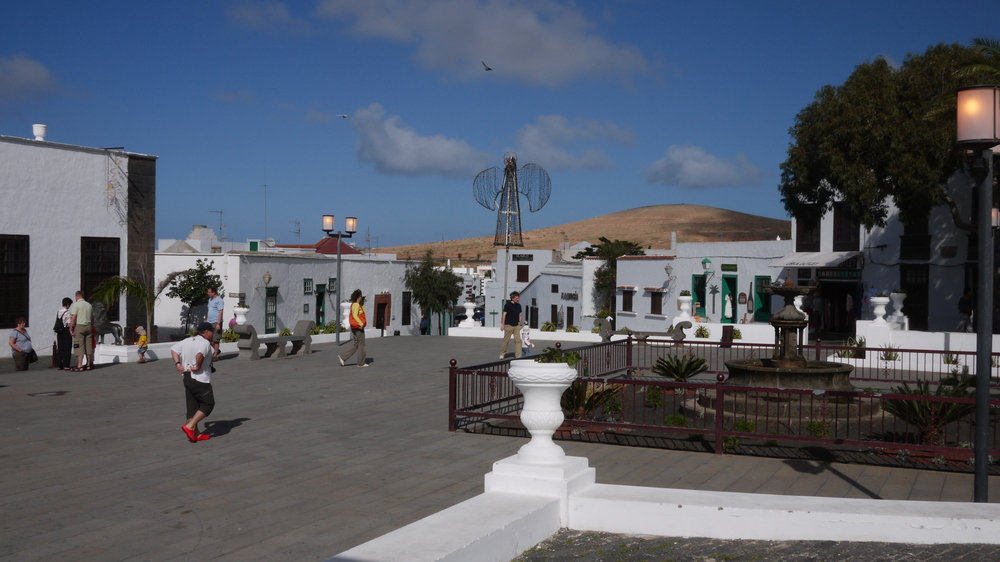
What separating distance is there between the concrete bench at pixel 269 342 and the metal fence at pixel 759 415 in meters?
8.70

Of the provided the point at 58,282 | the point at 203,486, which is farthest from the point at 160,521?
the point at 58,282

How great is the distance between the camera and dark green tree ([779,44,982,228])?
23547 millimetres

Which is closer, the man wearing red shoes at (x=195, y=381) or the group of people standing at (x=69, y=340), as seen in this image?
the man wearing red shoes at (x=195, y=381)

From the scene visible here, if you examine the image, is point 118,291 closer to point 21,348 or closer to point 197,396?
point 21,348

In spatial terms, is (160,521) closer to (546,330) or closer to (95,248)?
→ (95,248)

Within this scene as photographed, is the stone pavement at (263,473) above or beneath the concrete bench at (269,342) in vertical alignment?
beneath

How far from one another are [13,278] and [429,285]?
2349 cm

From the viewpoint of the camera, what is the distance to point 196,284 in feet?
90.9

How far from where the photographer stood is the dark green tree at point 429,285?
41500 millimetres

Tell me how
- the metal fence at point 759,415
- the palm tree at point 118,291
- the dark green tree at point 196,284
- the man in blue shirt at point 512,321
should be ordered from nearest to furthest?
the metal fence at point 759,415 < the man in blue shirt at point 512,321 < the palm tree at point 118,291 < the dark green tree at point 196,284

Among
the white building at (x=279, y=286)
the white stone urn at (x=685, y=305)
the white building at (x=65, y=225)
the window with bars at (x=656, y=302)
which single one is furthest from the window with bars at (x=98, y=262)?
the window with bars at (x=656, y=302)

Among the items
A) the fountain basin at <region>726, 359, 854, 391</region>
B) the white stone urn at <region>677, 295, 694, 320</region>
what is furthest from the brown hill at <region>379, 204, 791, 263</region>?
the fountain basin at <region>726, 359, 854, 391</region>

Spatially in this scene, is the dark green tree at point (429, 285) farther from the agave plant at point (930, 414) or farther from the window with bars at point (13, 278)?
the agave plant at point (930, 414)

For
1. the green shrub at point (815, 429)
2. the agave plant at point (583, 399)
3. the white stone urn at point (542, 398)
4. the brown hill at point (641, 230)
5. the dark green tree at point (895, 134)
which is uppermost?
the brown hill at point (641, 230)
